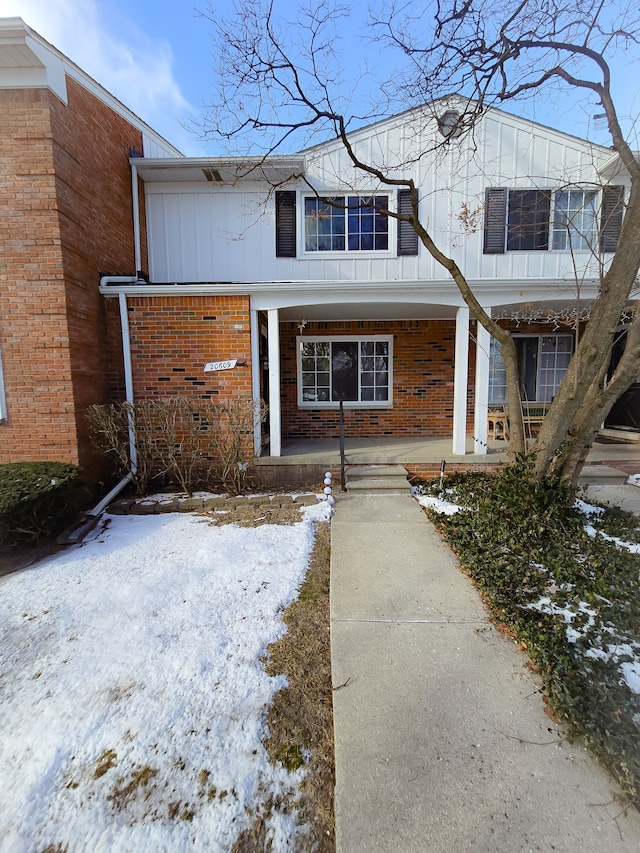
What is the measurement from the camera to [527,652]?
2.26 metres

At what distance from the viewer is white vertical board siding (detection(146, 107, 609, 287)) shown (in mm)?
7215

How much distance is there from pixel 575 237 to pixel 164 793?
30.8ft

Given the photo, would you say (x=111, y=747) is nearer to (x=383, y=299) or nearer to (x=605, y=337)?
(x=605, y=337)

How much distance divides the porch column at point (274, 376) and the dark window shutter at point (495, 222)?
14.5 feet

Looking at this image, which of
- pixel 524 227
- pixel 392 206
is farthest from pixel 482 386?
pixel 392 206

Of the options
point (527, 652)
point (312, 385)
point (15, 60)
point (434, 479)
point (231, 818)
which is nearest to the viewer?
point (231, 818)

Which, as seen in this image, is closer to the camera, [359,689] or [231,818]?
[231,818]

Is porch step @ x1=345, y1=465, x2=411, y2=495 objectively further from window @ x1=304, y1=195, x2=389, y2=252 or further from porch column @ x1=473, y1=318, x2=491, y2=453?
window @ x1=304, y1=195, x2=389, y2=252

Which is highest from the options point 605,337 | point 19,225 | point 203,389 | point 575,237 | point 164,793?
point 575,237

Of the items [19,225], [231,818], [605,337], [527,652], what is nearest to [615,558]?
[527,652]

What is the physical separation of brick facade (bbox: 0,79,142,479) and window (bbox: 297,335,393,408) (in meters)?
4.14

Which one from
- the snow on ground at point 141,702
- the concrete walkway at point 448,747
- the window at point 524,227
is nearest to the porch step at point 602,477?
the concrete walkway at point 448,747

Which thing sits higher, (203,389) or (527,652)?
(203,389)

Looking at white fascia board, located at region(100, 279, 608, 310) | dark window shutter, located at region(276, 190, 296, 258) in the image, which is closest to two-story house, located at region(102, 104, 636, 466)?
dark window shutter, located at region(276, 190, 296, 258)
